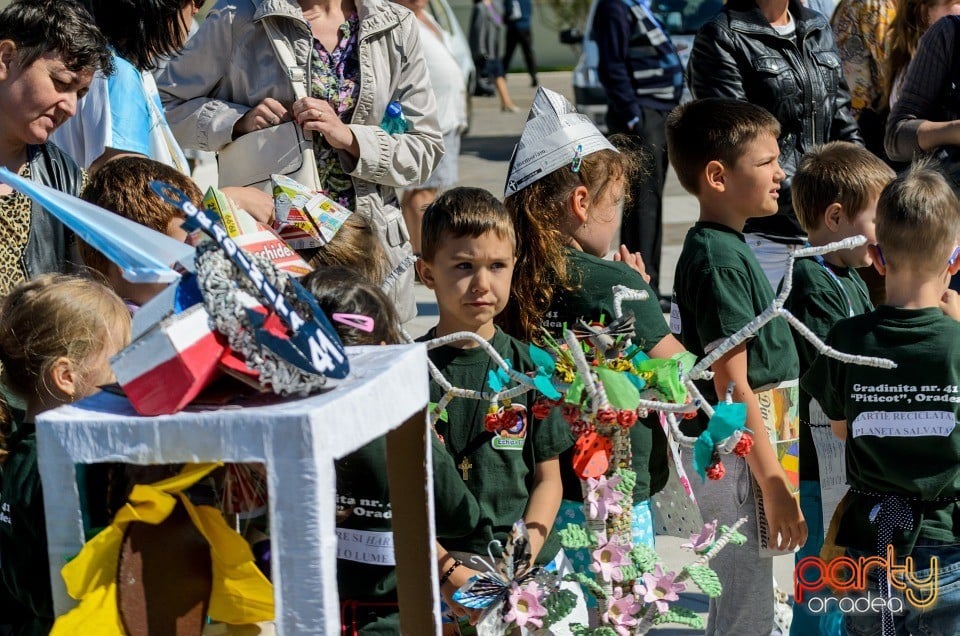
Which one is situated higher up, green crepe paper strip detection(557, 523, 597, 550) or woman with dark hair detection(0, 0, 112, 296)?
woman with dark hair detection(0, 0, 112, 296)

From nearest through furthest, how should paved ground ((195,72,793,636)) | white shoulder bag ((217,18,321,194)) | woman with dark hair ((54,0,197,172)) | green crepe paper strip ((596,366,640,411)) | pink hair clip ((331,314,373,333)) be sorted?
green crepe paper strip ((596,366,640,411)) → pink hair clip ((331,314,373,333)) → woman with dark hair ((54,0,197,172)) → white shoulder bag ((217,18,321,194)) → paved ground ((195,72,793,636))

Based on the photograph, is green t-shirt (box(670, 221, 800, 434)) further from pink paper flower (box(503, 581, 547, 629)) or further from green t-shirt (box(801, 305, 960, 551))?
pink paper flower (box(503, 581, 547, 629))

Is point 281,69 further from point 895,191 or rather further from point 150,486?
point 150,486

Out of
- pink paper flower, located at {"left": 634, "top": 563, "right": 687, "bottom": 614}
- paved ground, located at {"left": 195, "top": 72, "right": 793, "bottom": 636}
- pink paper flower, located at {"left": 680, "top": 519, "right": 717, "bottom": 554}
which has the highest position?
pink paper flower, located at {"left": 680, "top": 519, "right": 717, "bottom": 554}

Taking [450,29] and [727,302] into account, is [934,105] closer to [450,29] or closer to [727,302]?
[727,302]

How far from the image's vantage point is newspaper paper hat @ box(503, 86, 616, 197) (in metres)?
3.14

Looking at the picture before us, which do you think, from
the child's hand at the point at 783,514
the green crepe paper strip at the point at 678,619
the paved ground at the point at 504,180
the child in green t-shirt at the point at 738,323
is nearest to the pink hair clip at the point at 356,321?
the green crepe paper strip at the point at 678,619

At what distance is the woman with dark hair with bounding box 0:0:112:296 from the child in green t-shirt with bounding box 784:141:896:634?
1922 mm

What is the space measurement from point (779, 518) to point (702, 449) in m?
1.11

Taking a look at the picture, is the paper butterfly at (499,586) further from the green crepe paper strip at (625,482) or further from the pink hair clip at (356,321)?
the pink hair clip at (356,321)

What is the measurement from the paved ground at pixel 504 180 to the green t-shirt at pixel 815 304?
0.73m

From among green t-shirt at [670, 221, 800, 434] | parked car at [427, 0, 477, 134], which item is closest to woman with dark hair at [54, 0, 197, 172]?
green t-shirt at [670, 221, 800, 434]

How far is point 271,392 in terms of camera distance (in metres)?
1.70

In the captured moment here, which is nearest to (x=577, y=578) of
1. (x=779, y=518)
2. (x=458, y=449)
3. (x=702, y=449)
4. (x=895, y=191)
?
(x=702, y=449)
